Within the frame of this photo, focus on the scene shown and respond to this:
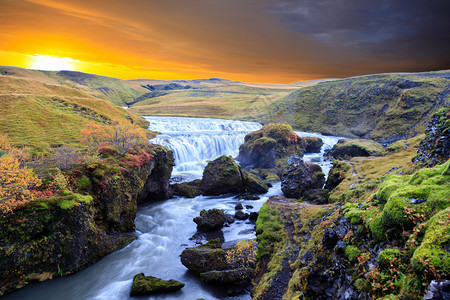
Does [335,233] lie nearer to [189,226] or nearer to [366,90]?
[189,226]

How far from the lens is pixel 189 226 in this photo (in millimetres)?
28969

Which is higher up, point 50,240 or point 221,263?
point 50,240

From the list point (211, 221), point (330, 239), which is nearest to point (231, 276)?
point (330, 239)

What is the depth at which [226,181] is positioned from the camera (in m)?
37.4

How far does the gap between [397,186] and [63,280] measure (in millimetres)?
24055

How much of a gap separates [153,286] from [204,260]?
4.25 metres

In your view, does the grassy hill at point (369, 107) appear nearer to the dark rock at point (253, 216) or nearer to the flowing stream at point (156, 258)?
the flowing stream at point (156, 258)

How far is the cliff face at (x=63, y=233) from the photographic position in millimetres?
17505

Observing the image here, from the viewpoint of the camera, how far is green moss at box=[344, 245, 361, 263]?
31.9 ft

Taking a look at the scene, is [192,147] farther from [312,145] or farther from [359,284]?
[359,284]

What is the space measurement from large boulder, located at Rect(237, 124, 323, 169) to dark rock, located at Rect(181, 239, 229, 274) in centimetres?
3405

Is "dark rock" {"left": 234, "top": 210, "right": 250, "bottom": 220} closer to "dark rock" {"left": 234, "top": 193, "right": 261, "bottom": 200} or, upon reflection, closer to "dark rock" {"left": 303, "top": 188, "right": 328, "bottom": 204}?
"dark rock" {"left": 234, "top": 193, "right": 261, "bottom": 200}

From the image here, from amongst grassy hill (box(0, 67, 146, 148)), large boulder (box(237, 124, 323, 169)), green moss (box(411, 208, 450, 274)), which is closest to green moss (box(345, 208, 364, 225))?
green moss (box(411, 208, 450, 274))

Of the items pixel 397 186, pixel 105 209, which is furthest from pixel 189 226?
pixel 397 186
